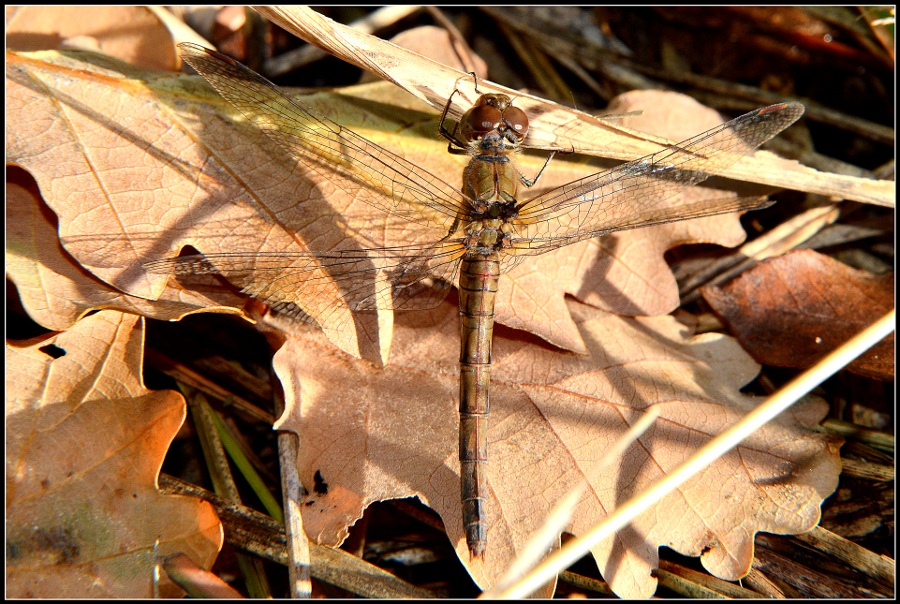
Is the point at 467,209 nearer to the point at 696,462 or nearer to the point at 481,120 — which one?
the point at 481,120

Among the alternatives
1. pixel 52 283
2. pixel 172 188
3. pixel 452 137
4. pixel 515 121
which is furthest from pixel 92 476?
pixel 515 121

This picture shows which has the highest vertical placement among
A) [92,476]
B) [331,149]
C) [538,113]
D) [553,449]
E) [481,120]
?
[538,113]

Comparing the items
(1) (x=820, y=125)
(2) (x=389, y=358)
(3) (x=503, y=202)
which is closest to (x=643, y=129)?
(3) (x=503, y=202)

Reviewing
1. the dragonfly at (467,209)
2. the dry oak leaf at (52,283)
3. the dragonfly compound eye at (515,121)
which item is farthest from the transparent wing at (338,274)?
the dragonfly compound eye at (515,121)

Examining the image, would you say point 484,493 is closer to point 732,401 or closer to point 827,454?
point 732,401

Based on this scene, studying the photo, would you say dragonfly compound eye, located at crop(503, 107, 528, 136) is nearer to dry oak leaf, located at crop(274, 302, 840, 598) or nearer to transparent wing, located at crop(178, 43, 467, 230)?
transparent wing, located at crop(178, 43, 467, 230)

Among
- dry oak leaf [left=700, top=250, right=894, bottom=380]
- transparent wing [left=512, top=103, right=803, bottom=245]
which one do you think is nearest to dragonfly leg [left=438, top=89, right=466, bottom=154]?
transparent wing [left=512, top=103, right=803, bottom=245]
